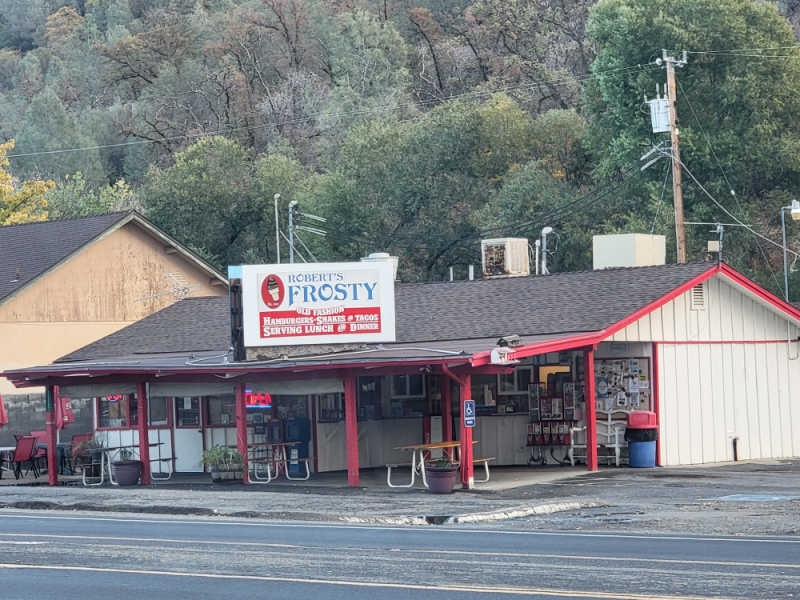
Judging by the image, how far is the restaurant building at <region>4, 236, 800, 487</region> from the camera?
2727cm

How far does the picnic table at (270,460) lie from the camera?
96.1ft

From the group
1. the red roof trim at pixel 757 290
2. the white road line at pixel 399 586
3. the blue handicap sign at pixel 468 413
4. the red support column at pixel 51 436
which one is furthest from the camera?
the red support column at pixel 51 436

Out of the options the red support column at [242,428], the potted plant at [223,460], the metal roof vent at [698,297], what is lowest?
the potted plant at [223,460]

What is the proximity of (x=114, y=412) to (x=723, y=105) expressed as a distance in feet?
108

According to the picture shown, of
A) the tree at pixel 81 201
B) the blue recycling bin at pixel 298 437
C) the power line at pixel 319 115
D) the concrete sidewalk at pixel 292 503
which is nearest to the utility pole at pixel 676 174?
the blue recycling bin at pixel 298 437

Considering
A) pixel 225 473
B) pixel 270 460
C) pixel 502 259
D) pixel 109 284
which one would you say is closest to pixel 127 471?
pixel 225 473

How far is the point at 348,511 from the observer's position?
22.0 meters

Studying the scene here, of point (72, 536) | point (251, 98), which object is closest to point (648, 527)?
point (72, 536)

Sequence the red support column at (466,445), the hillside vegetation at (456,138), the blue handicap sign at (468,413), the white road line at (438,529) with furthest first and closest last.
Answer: the hillside vegetation at (456,138), the red support column at (466,445), the blue handicap sign at (468,413), the white road line at (438,529)

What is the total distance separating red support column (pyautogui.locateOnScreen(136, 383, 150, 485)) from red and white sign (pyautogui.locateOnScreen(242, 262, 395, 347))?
149 inches

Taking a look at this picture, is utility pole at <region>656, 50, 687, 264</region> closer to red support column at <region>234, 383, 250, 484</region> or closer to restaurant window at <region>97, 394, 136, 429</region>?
red support column at <region>234, 383, 250, 484</region>

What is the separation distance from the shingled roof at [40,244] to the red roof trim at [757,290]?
66.4 ft

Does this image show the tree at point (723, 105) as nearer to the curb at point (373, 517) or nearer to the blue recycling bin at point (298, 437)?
the blue recycling bin at point (298, 437)

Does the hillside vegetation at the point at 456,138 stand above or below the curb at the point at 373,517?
above
